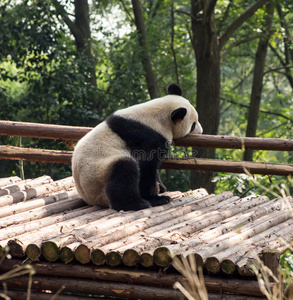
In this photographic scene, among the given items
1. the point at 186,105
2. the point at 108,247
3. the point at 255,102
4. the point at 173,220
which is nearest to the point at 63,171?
the point at 255,102

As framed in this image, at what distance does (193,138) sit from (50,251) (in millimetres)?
2082

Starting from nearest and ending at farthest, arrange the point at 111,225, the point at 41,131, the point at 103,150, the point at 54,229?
the point at 54,229 < the point at 111,225 < the point at 103,150 < the point at 41,131

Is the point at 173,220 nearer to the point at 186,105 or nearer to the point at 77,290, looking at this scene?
the point at 77,290

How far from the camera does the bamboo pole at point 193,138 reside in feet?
15.1

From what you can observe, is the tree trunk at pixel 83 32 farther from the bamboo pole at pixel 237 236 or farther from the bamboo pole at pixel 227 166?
the bamboo pole at pixel 237 236

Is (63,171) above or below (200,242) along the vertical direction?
below

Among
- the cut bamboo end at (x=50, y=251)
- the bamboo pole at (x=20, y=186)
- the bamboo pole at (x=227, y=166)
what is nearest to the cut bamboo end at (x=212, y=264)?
the cut bamboo end at (x=50, y=251)

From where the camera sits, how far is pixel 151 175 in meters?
4.50

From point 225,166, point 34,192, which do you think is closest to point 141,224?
point 225,166

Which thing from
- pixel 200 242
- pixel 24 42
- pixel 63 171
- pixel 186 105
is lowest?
pixel 63 171

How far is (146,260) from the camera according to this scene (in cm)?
305

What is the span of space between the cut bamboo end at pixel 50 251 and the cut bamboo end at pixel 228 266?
108 cm

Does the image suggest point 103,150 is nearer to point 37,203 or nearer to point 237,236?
point 37,203

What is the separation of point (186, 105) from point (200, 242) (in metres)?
1.88
